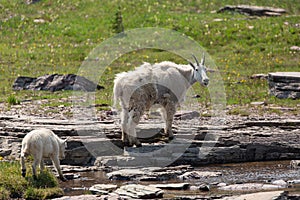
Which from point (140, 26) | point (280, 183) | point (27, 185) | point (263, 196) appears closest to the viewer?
point (263, 196)

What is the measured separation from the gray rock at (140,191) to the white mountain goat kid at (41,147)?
1968 millimetres

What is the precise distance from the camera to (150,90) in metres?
18.6

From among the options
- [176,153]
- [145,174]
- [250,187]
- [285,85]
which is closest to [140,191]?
[145,174]

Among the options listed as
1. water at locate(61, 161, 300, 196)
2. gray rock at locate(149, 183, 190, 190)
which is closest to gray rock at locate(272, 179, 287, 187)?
water at locate(61, 161, 300, 196)

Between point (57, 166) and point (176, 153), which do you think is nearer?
point (57, 166)

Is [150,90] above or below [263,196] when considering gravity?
above

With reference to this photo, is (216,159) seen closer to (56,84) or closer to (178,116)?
(178,116)

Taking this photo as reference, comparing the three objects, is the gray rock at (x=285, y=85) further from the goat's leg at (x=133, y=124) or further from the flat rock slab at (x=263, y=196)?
the flat rock slab at (x=263, y=196)

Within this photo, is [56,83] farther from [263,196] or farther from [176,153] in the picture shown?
[263,196]

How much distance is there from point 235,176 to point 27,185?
5215 mm

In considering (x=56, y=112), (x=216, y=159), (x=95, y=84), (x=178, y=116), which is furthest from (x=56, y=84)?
(x=216, y=159)

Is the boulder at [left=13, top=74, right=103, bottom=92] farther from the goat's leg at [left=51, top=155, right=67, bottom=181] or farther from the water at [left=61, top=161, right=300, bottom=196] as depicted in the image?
the goat's leg at [left=51, top=155, right=67, bottom=181]

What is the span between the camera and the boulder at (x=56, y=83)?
2722 cm

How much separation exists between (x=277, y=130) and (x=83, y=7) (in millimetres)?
25422
